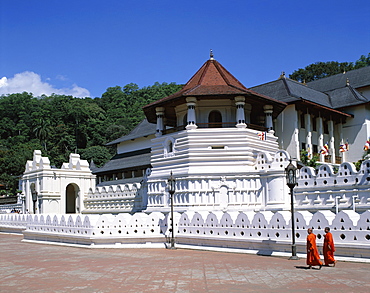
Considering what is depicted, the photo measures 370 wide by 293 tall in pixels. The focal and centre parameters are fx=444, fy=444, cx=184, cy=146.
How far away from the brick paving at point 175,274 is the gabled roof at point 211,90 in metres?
12.1

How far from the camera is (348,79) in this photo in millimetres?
42812

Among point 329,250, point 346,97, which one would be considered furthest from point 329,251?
point 346,97

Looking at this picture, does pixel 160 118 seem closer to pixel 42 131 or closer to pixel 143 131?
pixel 143 131

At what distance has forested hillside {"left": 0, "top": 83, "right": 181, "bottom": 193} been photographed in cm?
7688

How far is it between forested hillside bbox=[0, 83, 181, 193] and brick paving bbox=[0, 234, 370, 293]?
59.0m

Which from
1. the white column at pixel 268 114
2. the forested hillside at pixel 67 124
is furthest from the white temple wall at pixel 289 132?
the forested hillside at pixel 67 124

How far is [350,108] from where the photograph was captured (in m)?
38.1

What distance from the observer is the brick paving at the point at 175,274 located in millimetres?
9848

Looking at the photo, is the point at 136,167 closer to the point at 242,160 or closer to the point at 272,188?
the point at 242,160

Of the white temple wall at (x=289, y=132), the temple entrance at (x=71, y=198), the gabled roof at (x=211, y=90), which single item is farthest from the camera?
the temple entrance at (x=71, y=198)

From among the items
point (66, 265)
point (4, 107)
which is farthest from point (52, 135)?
point (66, 265)

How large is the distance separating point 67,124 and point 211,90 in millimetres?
67893

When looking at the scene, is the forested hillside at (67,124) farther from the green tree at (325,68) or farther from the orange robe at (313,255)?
the orange robe at (313,255)

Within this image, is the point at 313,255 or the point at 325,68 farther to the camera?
the point at 325,68
